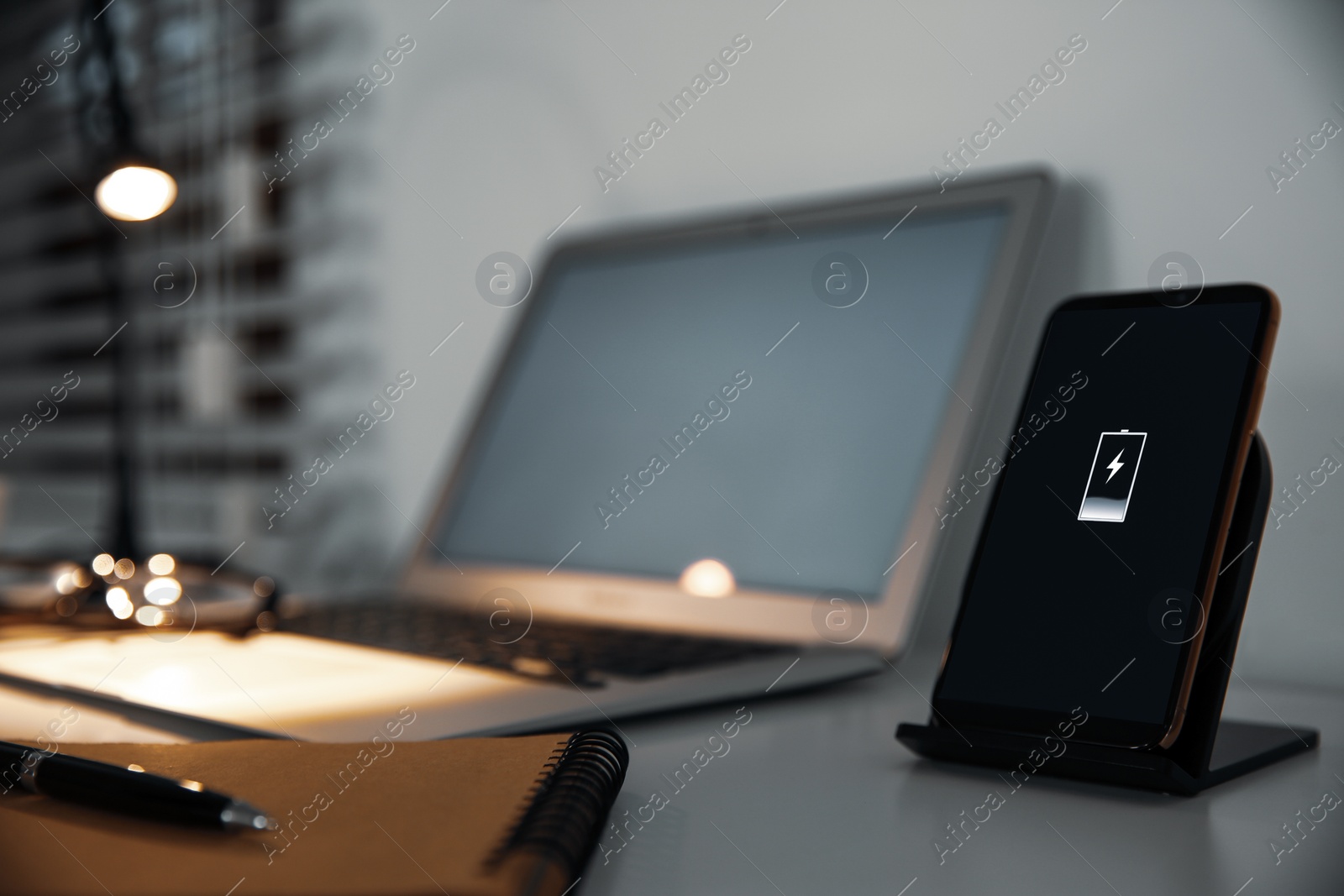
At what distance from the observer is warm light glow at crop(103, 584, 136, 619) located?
755mm

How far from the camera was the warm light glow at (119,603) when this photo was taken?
75 cm

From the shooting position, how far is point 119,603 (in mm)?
761

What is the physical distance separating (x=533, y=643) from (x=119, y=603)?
1.04 ft

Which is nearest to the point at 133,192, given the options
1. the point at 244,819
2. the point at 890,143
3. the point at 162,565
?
the point at 162,565

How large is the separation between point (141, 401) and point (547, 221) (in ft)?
3.00

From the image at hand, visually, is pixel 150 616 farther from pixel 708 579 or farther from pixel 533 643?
pixel 708 579

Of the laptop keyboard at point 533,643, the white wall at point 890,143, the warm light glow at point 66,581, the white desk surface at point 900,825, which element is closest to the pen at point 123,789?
the white desk surface at point 900,825

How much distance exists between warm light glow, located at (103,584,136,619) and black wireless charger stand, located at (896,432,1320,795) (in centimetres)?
57

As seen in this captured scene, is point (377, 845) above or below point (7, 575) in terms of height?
below

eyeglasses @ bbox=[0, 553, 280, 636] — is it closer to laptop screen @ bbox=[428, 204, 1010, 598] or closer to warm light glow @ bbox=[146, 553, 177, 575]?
warm light glow @ bbox=[146, 553, 177, 575]

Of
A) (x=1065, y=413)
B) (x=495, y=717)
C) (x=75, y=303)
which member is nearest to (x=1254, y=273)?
(x=1065, y=413)

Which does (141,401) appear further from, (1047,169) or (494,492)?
(1047,169)

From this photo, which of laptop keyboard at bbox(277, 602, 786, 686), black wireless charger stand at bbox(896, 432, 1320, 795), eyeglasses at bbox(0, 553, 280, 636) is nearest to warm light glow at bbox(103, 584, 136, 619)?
eyeglasses at bbox(0, 553, 280, 636)

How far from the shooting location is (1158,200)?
→ 2.48ft
